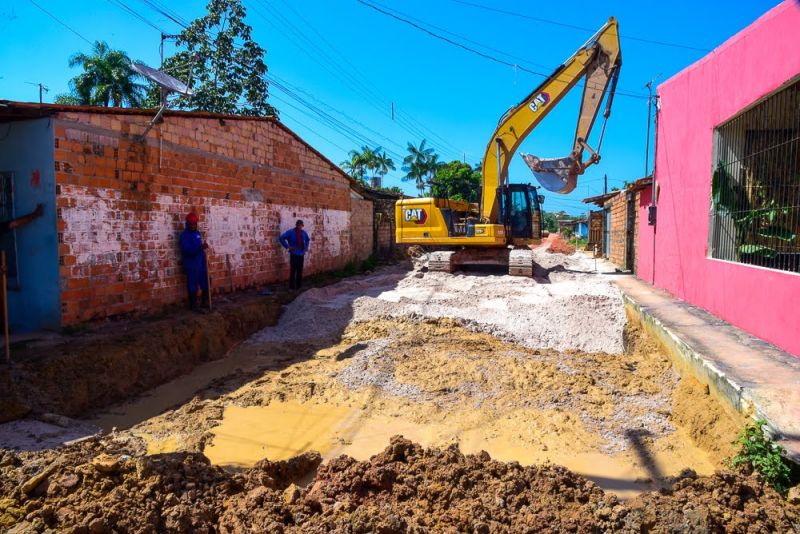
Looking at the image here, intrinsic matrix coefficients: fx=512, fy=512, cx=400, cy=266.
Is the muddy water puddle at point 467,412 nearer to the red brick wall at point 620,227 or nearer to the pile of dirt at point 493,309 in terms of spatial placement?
the pile of dirt at point 493,309

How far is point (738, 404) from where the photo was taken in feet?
12.8

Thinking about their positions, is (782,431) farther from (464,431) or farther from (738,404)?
(464,431)

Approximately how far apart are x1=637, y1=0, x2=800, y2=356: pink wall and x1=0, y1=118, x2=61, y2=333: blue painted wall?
26.9 ft

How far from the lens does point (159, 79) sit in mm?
7191

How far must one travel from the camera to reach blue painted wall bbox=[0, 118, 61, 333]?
21.3 feet

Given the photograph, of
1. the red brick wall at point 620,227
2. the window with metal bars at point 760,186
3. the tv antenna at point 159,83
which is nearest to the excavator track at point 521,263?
the red brick wall at point 620,227

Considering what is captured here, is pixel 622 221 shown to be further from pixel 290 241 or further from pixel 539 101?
pixel 290 241

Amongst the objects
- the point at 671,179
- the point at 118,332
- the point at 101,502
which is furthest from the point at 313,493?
the point at 671,179

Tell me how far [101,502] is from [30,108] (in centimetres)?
524

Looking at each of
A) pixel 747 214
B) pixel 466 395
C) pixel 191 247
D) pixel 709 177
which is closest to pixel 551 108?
pixel 709 177

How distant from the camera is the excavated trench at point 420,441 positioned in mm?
2918

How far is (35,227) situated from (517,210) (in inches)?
426

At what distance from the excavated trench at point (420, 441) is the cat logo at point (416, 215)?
5457 mm

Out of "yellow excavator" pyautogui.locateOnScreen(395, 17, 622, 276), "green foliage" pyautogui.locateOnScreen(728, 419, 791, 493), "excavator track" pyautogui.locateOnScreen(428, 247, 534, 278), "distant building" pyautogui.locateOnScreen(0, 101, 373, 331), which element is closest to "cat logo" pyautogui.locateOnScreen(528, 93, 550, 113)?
"yellow excavator" pyautogui.locateOnScreen(395, 17, 622, 276)
